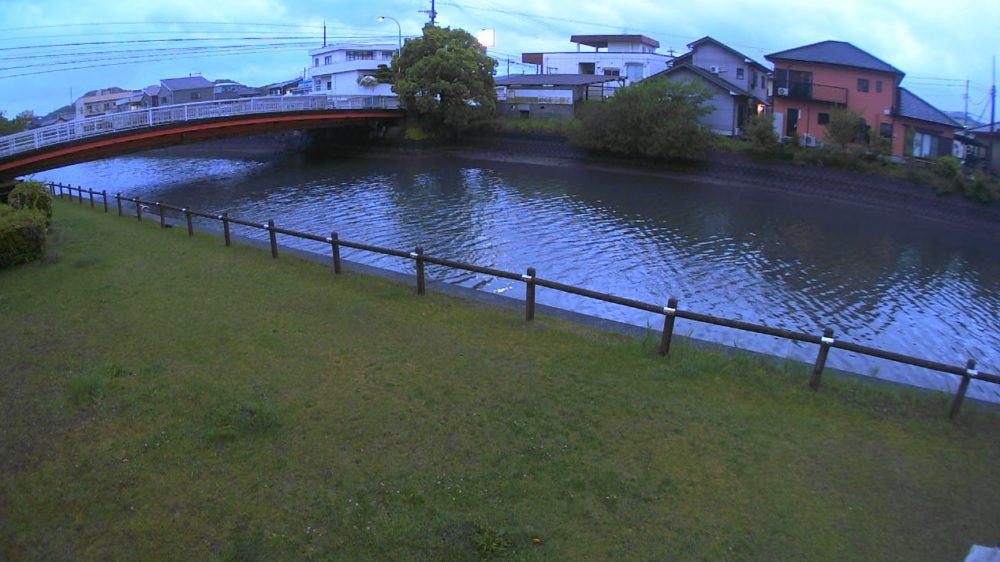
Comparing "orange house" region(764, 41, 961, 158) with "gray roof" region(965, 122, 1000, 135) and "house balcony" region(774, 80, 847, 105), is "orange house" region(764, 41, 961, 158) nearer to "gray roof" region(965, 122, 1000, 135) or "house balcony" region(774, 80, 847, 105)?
"house balcony" region(774, 80, 847, 105)

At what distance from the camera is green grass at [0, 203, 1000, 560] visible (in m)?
5.26

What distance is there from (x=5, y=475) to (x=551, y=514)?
4.86 meters

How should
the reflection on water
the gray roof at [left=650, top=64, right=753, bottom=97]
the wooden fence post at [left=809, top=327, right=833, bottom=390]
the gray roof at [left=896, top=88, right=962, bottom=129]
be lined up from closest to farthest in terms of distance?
the wooden fence post at [left=809, top=327, right=833, bottom=390], the reflection on water, the gray roof at [left=896, top=88, right=962, bottom=129], the gray roof at [left=650, top=64, right=753, bottom=97]

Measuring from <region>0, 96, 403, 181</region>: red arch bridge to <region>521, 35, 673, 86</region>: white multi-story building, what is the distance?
70.1 feet

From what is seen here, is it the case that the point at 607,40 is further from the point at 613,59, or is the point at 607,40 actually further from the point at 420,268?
the point at 420,268

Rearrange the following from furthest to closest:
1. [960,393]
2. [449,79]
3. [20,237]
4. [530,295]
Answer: [449,79]
[20,237]
[530,295]
[960,393]

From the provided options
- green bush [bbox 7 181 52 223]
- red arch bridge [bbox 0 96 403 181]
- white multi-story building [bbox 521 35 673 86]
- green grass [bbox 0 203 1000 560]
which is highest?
white multi-story building [bbox 521 35 673 86]

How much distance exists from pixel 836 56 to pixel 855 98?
117 inches

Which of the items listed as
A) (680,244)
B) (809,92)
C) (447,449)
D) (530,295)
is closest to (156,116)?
(680,244)

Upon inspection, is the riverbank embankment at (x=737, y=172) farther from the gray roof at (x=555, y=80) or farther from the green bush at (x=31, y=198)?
the green bush at (x=31, y=198)

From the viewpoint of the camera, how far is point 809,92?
4175 cm

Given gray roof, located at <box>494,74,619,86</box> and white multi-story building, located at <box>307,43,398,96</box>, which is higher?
white multi-story building, located at <box>307,43,398,96</box>

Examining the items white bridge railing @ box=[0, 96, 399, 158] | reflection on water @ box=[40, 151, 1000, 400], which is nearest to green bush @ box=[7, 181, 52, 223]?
reflection on water @ box=[40, 151, 1000, 400]

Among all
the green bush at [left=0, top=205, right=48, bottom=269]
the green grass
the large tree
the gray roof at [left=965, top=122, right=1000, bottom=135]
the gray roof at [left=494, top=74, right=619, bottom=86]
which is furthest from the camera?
the gray roof at [left=494, top=74, right=619, bottom=86]
